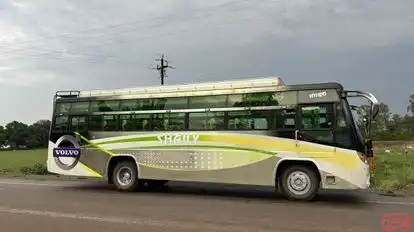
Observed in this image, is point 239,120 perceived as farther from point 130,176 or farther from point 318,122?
point 130,176

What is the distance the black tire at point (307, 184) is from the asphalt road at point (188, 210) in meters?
0.33

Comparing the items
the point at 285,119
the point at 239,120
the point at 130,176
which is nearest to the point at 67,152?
the point at 130,176

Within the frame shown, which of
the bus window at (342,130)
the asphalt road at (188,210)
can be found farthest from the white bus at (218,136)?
the asphalt road at (188,210)

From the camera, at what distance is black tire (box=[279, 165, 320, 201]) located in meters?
11.2

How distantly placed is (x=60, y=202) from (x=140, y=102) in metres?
3.96

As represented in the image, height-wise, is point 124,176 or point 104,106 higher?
point 104,106

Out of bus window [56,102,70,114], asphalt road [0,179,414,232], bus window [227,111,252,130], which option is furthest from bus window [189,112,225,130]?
bus window [56,102,70,114]

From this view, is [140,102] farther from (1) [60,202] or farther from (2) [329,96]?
(2) [329,96]

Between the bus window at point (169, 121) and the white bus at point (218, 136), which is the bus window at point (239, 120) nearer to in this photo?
the white bus at point (218, 136)

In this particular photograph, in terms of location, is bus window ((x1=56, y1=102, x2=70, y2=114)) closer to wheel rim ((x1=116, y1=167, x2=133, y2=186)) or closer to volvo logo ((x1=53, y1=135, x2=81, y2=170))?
volvo logo ((x1=53, y1=135, x2=81, y2=170))

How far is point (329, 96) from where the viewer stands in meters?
11.1

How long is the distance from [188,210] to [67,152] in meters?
6.37

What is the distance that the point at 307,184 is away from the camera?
1130cm

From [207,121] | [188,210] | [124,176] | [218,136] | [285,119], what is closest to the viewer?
[188,210]
